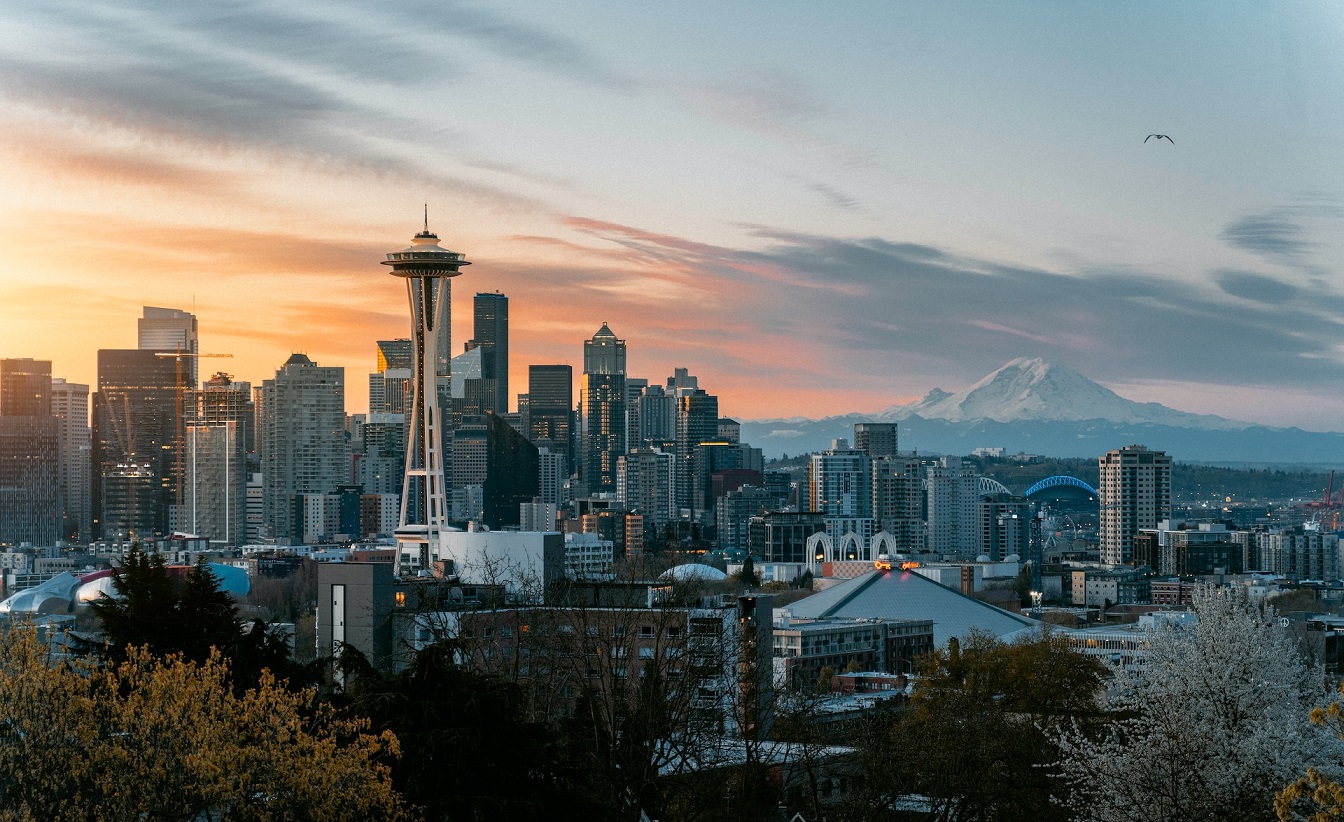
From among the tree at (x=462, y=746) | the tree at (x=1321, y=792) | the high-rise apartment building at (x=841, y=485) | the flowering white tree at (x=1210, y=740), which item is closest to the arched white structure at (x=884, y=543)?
the high-rise apartment building at (x=841, y=485)

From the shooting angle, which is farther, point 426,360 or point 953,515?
point 953,515

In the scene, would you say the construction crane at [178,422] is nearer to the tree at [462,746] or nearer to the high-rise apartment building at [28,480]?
the high-rise apartment building at [28,480]

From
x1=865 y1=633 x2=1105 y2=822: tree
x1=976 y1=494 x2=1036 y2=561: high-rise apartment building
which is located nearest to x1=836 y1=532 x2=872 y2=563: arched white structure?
x1=976 y1=494 x2=1036 y2=561: high-rise apartment building

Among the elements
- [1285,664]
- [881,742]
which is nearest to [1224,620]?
[1285,664]

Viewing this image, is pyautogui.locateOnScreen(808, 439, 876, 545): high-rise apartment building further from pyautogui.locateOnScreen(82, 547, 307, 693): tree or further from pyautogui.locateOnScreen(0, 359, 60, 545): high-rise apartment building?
pyautogui.locateOnScreen(82, 547, 307, 693): tree

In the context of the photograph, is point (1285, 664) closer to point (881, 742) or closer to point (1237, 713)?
point (1237, 713)

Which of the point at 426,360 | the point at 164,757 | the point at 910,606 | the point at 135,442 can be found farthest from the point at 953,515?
the point at 164,757

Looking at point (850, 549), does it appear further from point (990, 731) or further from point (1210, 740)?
point (1210, 740)
